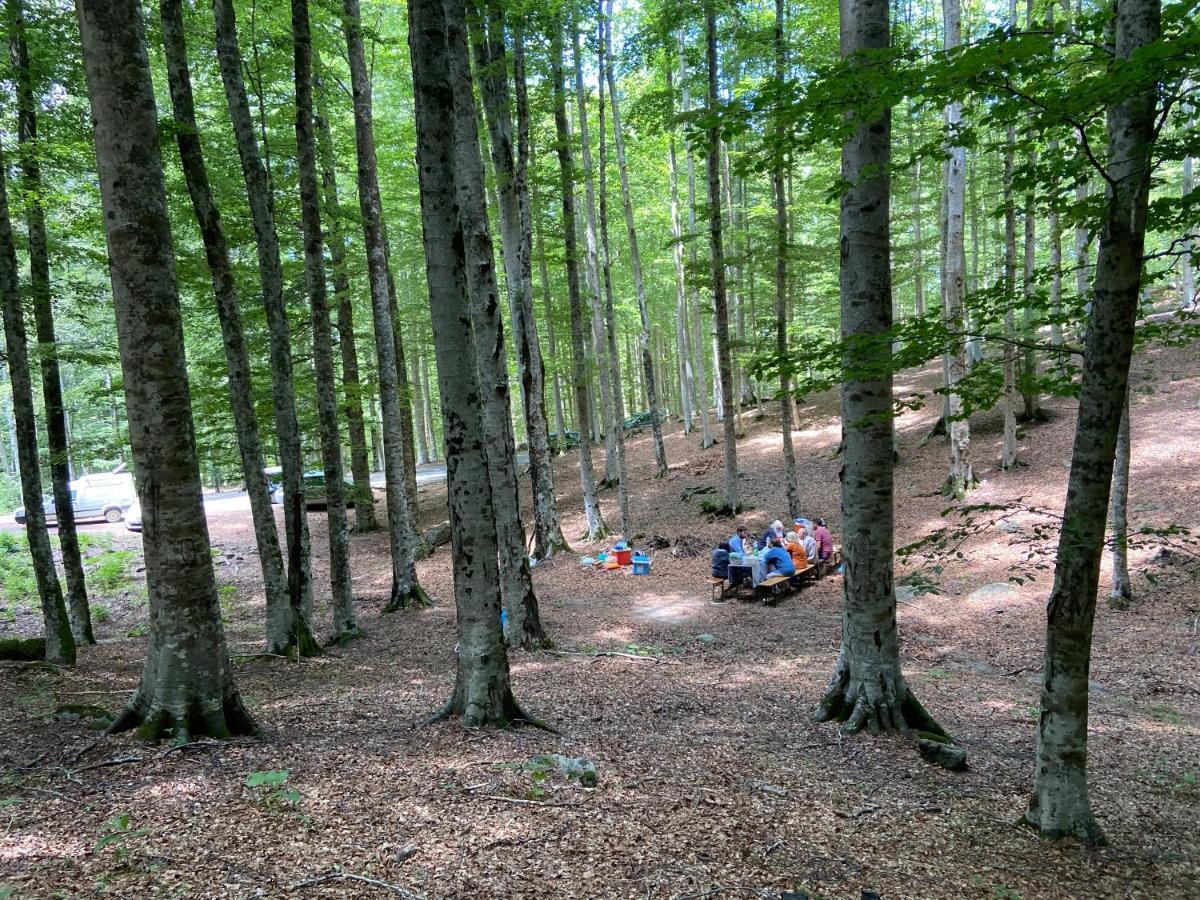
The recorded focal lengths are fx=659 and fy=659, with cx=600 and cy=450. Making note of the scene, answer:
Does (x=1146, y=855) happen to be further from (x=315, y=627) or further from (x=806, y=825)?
(x=315, y=627)

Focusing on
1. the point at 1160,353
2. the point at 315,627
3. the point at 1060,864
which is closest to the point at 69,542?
the point at 315,627

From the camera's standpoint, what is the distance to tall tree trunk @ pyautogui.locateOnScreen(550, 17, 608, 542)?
12750mm

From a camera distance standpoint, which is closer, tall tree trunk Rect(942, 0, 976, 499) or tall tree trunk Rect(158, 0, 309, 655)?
tall tree trunk Rect(158, 0, 309, 655)

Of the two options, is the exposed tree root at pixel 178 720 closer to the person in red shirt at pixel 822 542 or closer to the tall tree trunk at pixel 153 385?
the tall tree trunk at pixel 153 385

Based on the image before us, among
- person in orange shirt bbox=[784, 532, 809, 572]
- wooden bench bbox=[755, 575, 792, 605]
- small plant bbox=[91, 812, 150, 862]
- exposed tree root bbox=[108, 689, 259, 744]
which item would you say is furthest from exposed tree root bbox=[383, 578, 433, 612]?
small plant bbox=[91, 812, 150, 862]

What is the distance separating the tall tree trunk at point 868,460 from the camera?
5.20 meters

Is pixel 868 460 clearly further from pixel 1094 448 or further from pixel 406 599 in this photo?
pixel 406 599

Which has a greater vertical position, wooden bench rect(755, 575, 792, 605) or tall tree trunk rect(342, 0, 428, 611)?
tall tree trunk rect(342, 0, 428, 611)

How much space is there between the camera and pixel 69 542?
8.76 metres

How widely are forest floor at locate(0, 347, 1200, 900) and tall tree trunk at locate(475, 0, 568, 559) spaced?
14.1ft

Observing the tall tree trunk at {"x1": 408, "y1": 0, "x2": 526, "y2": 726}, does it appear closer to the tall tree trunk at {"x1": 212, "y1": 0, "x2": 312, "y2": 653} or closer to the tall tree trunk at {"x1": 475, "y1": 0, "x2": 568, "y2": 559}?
the tall tree trunk at {"x1": 212, "y1": 0, "x2": 312, "y2": 653}

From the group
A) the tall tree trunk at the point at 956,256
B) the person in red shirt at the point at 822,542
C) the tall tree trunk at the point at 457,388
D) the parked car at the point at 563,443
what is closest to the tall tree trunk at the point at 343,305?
the tall tree trunk at the point at 457,388

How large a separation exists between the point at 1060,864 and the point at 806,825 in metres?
1.38

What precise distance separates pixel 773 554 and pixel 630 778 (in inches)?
309
